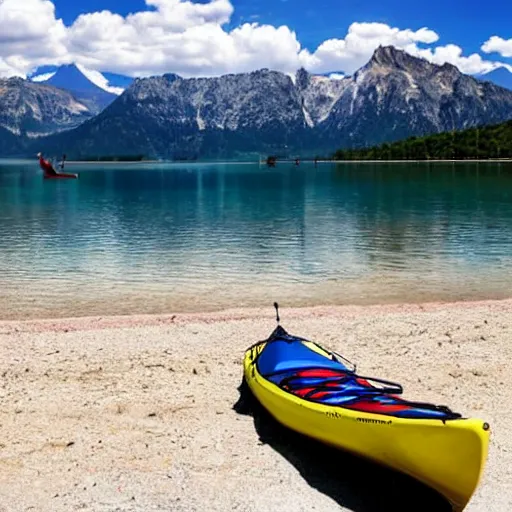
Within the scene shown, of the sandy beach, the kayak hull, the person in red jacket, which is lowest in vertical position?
the sandy beach

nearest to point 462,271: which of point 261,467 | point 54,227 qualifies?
point 261,467

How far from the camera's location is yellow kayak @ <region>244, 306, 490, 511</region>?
814 centimetres

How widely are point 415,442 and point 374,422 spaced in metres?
0.73

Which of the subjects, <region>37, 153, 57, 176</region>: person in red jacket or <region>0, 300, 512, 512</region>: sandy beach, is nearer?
<region>0, 300, 512, 512</region>: sandy beach

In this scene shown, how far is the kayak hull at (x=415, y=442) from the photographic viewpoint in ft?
26.5

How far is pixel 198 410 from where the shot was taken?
42.4 feet

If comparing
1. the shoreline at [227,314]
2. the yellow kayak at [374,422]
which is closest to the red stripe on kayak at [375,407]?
the yellow kayak at [374,422]

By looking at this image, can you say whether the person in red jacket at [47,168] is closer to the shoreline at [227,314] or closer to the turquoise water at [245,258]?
the turquoise water at [245,258]

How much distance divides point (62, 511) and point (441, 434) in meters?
5.60

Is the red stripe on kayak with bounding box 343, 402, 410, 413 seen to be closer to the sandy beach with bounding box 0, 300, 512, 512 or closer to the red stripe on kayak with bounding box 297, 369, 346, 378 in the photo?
the sandy beach with bounding box 0, 300, 512, 512

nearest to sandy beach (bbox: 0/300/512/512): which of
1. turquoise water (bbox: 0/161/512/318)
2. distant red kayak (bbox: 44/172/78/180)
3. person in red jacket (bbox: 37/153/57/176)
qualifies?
turquoise water (bbox: 0/161/512/318)

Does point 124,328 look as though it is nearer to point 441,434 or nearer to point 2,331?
point 2,331

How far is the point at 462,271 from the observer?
31406mm

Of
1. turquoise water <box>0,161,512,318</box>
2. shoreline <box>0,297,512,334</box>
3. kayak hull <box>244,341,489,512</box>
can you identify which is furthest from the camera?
turquoise water <box>0,161,512,318</box>
